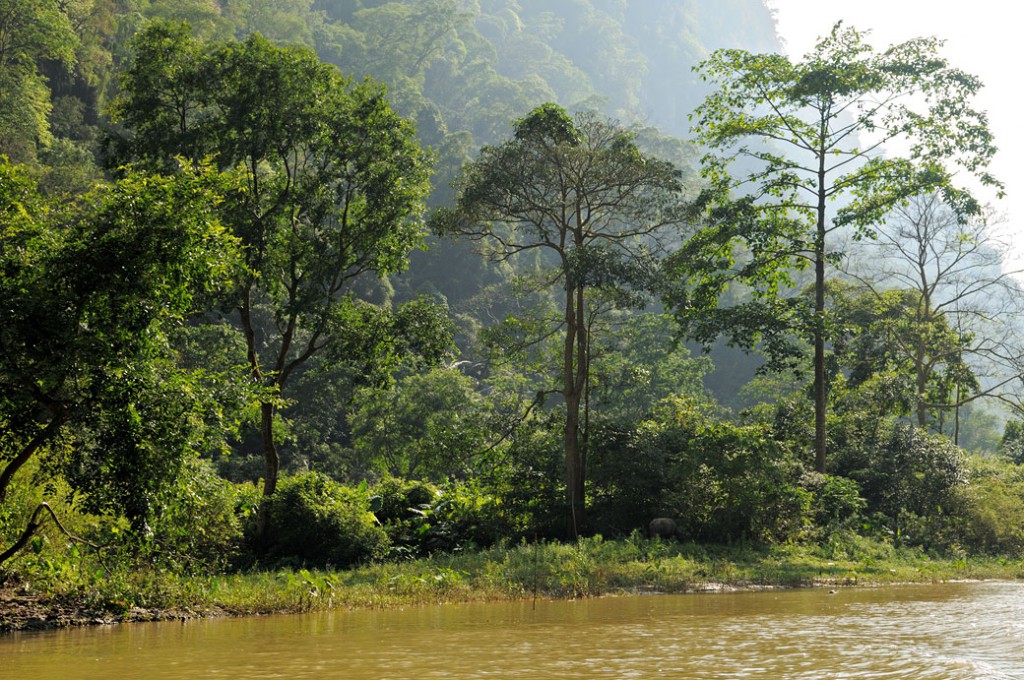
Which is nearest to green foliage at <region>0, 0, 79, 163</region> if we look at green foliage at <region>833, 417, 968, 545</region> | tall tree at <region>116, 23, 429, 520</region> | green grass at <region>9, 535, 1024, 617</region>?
tall tree at <region>116, 23, 429, 520</region>

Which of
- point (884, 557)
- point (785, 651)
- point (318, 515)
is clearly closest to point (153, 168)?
point (318, 515)

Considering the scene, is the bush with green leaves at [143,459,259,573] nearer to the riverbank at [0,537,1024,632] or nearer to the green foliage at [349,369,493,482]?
the riverbank at [0,537,1024,632]

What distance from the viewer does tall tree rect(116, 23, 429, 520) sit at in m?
18.8

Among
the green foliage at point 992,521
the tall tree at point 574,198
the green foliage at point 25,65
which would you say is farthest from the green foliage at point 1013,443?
the green foliage at point 25,65

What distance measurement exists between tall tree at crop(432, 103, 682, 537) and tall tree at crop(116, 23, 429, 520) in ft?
7.36

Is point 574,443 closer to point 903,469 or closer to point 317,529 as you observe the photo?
point 317,529

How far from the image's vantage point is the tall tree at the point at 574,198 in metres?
21.8

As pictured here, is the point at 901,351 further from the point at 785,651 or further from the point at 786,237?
the point at 785,651

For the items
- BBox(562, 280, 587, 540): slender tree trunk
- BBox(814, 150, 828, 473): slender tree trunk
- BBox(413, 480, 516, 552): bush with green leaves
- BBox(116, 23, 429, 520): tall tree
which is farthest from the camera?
BBox(814, 150, 828, 473): slender tree trunk

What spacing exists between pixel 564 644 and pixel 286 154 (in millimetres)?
13627

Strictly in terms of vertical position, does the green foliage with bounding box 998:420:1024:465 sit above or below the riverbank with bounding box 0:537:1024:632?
above

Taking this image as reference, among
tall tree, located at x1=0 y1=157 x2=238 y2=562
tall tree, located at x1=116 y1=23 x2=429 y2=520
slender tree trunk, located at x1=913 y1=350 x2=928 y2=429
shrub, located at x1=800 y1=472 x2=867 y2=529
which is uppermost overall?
tall tree, located at x1=116 y1=23 x2=429 y2=520

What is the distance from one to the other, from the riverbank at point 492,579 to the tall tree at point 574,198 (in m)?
Result: 3.27

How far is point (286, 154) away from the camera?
Result: 19.7 m
